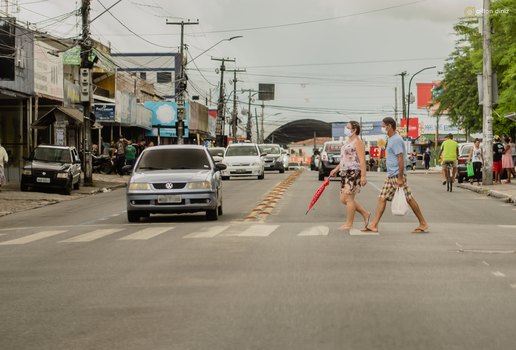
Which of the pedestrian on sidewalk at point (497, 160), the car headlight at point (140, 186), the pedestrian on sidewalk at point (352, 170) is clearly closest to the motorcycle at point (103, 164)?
the pedestrian on sidewalk at point (497, 160)

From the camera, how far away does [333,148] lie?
4444cm

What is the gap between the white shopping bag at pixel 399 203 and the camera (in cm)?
1584

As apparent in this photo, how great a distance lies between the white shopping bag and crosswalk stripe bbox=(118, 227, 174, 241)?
12.6ft

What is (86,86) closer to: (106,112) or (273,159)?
(106,112)

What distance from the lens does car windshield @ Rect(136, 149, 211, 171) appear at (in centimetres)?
2081

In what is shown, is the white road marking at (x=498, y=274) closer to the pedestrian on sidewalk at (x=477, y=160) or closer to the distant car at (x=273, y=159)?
the pedestrian on sidewalk at (x=477, y=160)

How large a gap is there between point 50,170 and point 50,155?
1.27 meters

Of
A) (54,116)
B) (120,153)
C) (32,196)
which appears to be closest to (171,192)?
(32,196)

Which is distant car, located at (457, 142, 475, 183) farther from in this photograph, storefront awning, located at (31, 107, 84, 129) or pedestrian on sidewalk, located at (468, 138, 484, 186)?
storefront awning, located at (31, 107, 84, 129)

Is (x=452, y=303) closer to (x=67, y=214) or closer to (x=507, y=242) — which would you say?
(x=507, y=242)

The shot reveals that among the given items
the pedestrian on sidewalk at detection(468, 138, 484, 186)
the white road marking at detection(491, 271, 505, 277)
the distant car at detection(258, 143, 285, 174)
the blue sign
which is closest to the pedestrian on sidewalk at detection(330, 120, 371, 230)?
the white road marking at detection(491, 271, 505, 277)

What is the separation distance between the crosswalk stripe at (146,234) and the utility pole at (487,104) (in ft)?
67.2

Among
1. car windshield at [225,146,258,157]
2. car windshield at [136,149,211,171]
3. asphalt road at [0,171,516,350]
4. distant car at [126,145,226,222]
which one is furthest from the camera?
car windshield at [225,146,258,157]

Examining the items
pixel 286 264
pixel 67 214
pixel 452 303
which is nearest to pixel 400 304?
pixel 452 303
